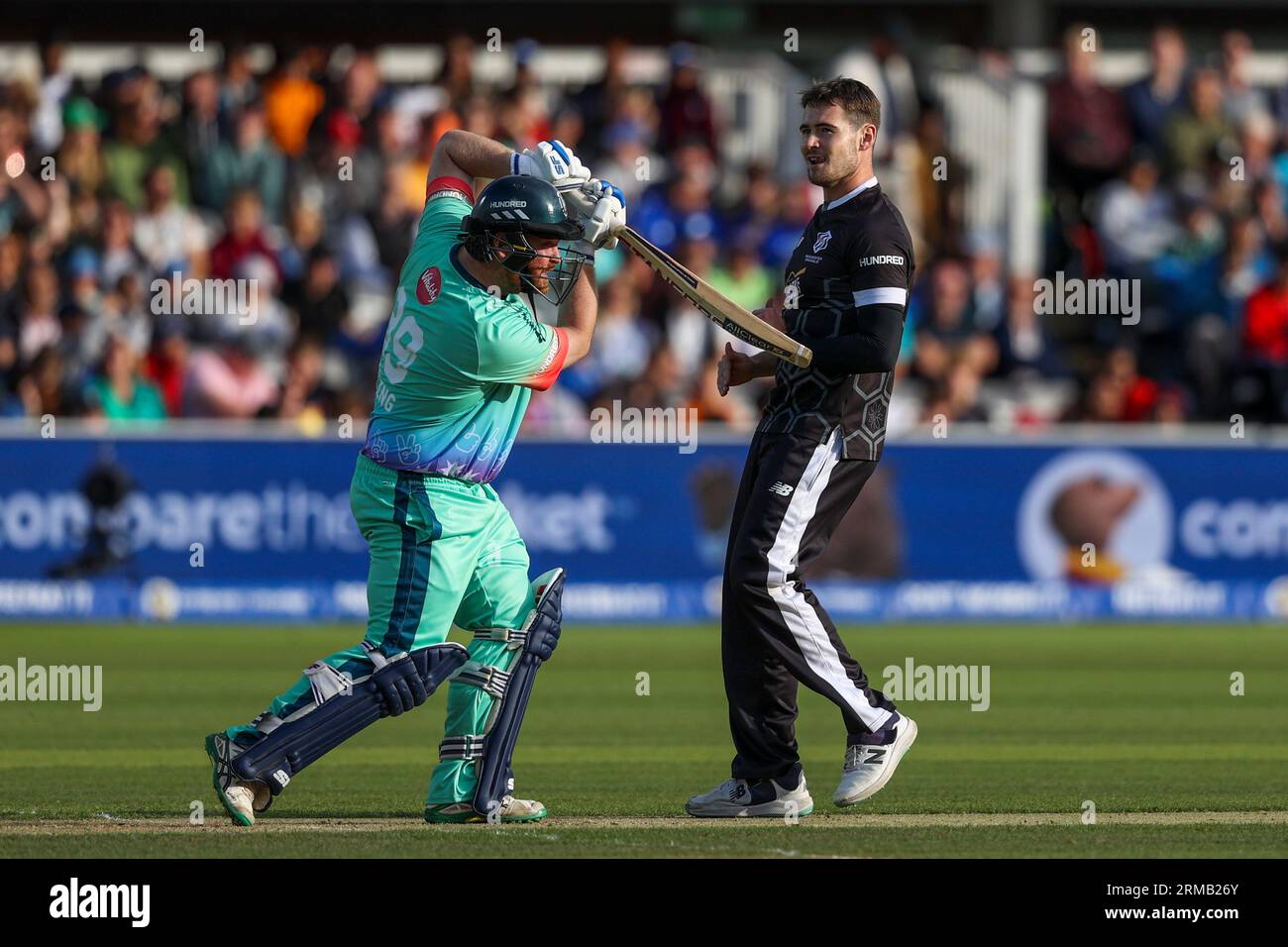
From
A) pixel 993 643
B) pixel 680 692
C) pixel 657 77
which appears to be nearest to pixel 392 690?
pixel 680 692

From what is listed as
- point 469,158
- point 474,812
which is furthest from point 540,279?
point 474,812

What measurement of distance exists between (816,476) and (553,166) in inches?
63.9

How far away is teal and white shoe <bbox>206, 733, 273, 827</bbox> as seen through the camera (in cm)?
793

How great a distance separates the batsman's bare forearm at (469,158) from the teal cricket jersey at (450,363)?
0.16 m

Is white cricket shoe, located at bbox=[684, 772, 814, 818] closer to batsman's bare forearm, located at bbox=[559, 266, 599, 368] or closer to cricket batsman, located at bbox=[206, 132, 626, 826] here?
cricket batsman, located at bbox=[206, 132, 626, 826]

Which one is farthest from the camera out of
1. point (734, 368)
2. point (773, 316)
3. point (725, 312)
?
point (773, 316)

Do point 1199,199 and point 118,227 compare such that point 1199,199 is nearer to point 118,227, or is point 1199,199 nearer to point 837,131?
point 118,227

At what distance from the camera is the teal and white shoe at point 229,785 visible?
7.93 meters

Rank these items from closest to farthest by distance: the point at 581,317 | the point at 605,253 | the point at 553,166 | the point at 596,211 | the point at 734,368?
the point at 596,211 → the point at 553,166 → the point at 581,317 → the point at 734,368 → the point at 605,253

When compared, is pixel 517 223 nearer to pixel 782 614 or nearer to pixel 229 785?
pixel 782 614

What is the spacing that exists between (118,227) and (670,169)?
559cm

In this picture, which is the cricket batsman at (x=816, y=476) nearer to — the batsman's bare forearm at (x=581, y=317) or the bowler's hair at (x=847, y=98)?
the bowler's hair at (x=847, y=98)

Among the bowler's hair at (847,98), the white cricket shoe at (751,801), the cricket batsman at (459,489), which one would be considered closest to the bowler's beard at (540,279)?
the cricket batsman at (459,489)

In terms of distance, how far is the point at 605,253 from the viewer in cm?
2169
